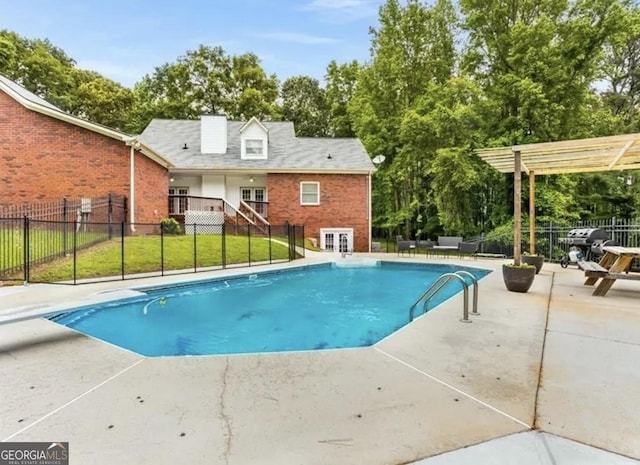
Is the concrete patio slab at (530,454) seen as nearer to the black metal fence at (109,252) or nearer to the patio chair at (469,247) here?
the black metal fence at (109,252)

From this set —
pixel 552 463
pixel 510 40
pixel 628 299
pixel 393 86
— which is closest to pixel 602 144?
pixel 628 299

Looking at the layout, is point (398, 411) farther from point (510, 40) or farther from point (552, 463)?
point (510, 40)

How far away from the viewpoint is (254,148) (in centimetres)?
2036

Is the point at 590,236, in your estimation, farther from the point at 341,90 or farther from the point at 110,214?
the point at 341,90

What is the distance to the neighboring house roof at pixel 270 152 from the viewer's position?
19.5 m

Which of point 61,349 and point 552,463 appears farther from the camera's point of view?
point 61,349

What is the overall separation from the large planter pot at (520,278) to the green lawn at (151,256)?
8483mm

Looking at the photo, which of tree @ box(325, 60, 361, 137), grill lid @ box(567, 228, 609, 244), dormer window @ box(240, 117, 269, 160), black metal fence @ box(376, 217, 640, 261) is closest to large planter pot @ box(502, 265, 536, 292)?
grill lid @ box(567, 228, 609, 244)

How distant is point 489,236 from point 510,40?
33.8ft

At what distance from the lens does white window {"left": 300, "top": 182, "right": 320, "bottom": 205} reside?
65.3 feet

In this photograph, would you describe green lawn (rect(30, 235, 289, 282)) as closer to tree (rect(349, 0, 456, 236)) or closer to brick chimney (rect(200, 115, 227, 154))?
brick chimney (rect(200, 115, 227, 154))

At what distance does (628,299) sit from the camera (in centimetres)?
688

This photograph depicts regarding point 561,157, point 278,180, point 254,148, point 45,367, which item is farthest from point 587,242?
point 254,148

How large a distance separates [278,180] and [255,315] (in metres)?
13.1
